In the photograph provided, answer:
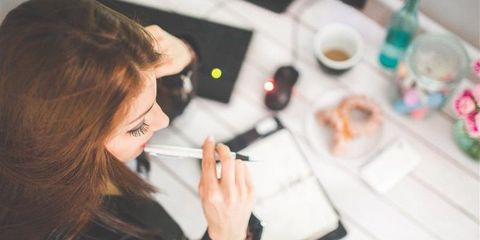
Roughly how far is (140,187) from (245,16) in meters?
0.43

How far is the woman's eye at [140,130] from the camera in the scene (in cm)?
73

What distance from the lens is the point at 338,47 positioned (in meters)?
1.03

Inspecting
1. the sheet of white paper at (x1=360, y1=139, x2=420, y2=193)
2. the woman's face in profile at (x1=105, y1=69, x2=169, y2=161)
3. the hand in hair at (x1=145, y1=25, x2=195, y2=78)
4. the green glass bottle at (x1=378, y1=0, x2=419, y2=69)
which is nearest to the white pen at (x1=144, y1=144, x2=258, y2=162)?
the woman's face in profile at (x1=105, y1=69, x2=169, y2=161)

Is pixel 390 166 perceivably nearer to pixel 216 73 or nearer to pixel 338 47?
pixel 338 47

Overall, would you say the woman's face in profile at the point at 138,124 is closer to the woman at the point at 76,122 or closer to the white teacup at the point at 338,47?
the woman at the point at 76,122

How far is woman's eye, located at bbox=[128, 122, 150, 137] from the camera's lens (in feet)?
2.39

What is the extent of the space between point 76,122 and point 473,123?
0.61 meters

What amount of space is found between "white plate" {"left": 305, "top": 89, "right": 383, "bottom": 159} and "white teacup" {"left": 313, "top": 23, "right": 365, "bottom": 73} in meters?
0.08

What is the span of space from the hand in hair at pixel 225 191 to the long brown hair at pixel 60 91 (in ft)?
0.49

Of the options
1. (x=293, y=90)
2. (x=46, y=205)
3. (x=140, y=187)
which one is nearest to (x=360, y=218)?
(x=293, y=90)

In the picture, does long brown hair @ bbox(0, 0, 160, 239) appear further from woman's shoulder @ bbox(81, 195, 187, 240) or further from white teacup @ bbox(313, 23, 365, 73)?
white teacup @ bbox(313, 23, 365, 73)

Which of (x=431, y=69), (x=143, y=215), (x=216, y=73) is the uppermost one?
(x=431, y=69)

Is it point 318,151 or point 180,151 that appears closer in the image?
point 180,151

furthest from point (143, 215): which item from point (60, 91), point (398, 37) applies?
point (398, 37)
